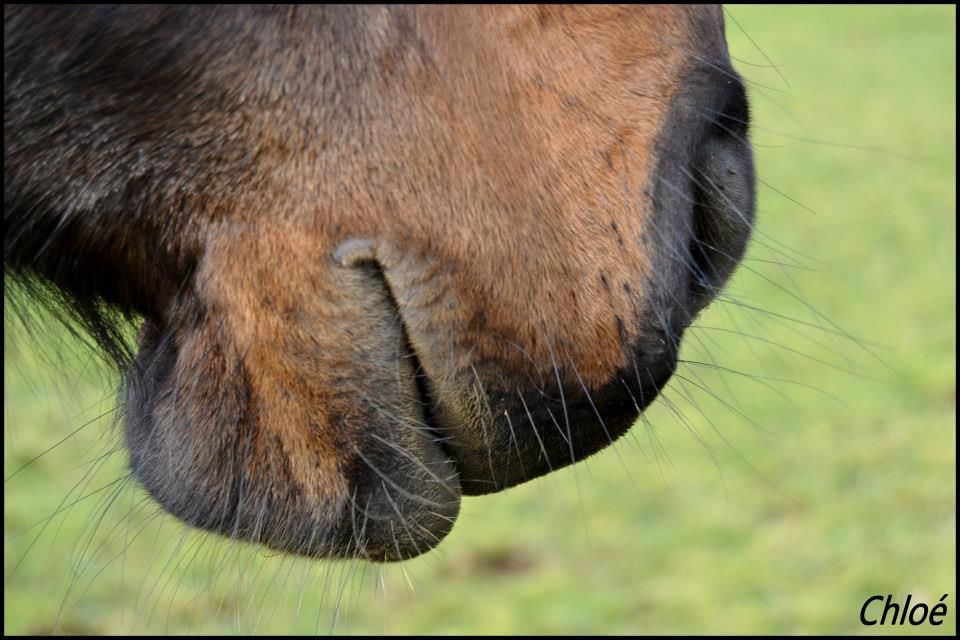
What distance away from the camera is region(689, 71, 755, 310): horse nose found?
3.19 feet

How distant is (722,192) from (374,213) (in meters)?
0.32

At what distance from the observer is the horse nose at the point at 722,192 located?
0.97m

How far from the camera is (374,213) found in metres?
0.88

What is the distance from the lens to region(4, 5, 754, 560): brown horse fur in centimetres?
88

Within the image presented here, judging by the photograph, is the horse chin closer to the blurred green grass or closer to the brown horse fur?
the brown horse fur

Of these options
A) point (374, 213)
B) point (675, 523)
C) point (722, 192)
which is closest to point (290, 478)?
point (374, 213)

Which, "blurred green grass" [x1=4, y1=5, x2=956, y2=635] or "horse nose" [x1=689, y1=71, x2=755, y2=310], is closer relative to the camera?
"horse nose" [x1=689, y1=71, x2=755, y2=310]

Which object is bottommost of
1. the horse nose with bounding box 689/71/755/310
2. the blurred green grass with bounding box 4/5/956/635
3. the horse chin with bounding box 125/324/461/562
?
the blurred green grass with bounding box 4/5/956/635

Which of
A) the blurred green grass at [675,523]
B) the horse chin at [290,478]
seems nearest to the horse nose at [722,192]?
the horse chin at [290,478]

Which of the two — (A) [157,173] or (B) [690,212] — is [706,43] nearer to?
(B) [690,212]

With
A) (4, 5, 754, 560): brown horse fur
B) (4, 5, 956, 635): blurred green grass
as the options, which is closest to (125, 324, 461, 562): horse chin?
(4, 5, 754, 560): brown horse fur

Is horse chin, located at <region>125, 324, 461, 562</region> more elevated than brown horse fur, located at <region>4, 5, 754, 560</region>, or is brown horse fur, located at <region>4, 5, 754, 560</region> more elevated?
brown horse fur, located at <region>4, 5, 754, 560</region>

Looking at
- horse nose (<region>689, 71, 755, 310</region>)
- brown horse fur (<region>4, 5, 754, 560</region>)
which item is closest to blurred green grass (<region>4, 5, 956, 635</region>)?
brown horse fur (<region>4, 5, 754, 560</region>)

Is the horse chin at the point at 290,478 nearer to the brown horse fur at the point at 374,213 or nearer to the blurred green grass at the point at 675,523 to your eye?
the brown horse fur at the point at 374,213
